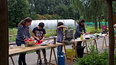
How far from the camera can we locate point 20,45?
4.37 meters

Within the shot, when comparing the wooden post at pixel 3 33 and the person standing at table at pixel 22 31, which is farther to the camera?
the person standing at table at pixel 22 31

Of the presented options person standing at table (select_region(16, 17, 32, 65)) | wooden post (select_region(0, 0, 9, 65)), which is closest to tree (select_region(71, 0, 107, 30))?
person standing at table (select_region(16, 17, 32, 65))

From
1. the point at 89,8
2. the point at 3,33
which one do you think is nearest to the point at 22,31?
the point at 3,33

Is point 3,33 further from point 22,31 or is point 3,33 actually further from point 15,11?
point 15,11

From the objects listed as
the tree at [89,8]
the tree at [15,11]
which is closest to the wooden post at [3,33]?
the tree at [89,8]

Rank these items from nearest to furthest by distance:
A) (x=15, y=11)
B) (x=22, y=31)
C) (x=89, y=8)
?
(x=22, y=31) → (x=89, y=8) → (x=15, y=11)

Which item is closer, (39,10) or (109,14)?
(109,14)

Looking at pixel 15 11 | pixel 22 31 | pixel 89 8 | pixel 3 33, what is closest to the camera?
pixel 3 33

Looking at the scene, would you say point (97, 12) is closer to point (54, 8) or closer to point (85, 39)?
point (85, 39)

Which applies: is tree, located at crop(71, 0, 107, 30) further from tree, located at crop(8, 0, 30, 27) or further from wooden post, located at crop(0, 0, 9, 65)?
tree, located at crop(8, 0, 30, 27)

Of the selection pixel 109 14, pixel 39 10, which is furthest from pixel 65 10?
pixel 109 14

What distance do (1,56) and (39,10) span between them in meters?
54.3

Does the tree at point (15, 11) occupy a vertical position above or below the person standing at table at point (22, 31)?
above

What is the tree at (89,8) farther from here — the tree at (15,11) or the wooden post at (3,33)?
the tree at (15,11)
